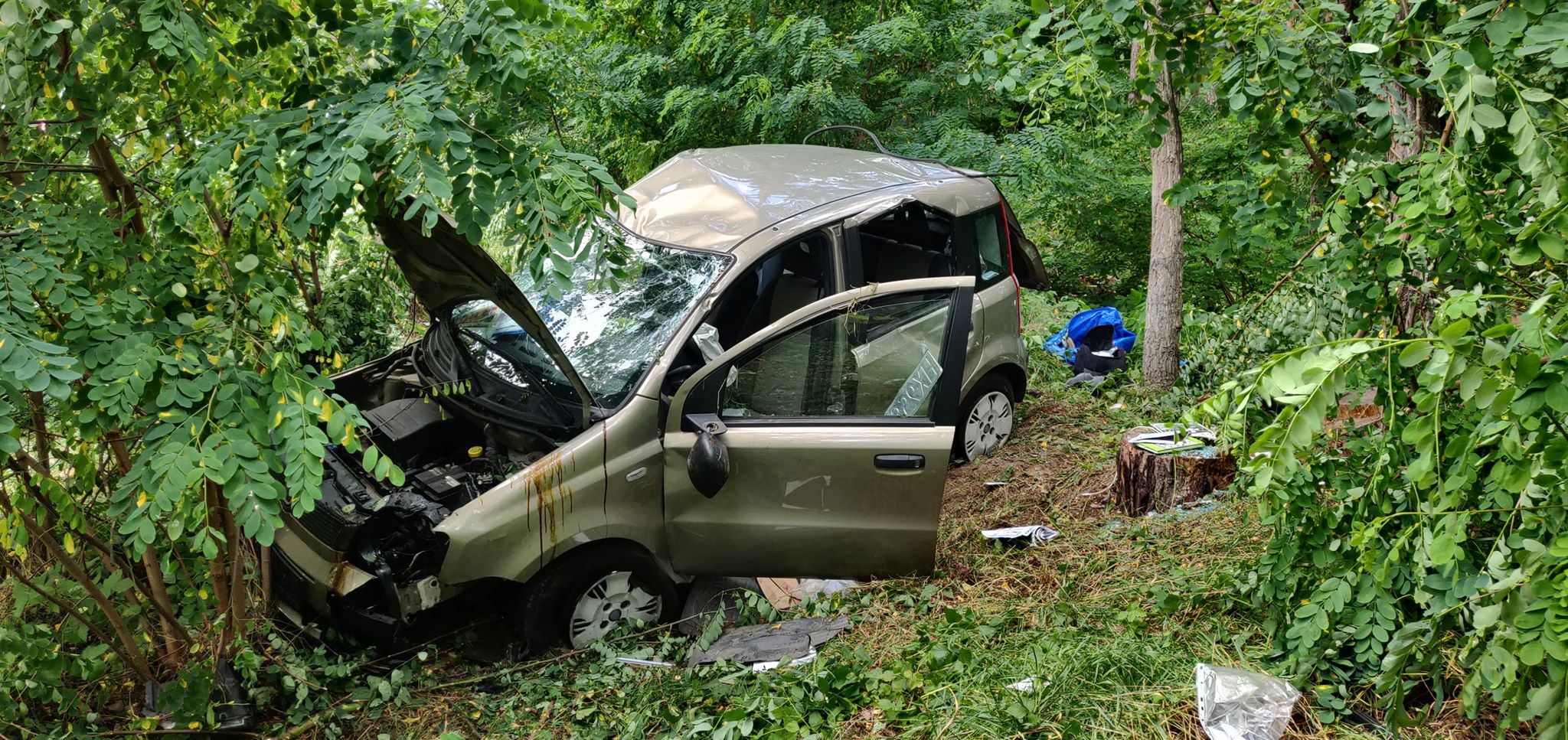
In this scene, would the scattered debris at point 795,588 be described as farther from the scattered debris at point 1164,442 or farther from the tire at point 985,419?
the scattered debris at point 1164,442

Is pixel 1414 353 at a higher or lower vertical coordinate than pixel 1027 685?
higher

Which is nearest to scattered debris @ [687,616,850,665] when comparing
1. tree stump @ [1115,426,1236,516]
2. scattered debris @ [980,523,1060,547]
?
scattered debris @ [980,523,1060,547]

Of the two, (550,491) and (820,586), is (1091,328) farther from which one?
(550,491)

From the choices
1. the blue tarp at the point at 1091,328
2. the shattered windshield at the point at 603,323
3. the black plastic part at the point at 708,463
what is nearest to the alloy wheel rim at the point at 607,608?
the black plastic part at the point at 708,463

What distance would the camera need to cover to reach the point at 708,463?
4062 millimetres

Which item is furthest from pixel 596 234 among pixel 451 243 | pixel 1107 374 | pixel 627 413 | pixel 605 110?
pixel 605 110

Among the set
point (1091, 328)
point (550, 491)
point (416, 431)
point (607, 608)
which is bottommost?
point (1091, 328)

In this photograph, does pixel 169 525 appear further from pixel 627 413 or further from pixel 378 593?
pixel 627 413

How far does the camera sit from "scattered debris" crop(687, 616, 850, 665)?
4059mm

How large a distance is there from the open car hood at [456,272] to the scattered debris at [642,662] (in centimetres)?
99

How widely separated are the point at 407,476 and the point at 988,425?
3444 mm

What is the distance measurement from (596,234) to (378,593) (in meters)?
1.90

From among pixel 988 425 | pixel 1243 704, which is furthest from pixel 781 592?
pixel 1243 704

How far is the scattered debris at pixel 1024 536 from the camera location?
491 cm
